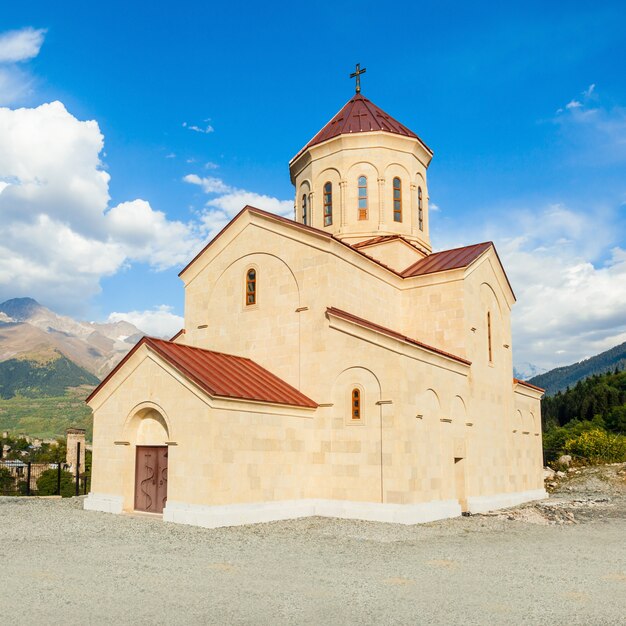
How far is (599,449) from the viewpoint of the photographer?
36750 mm

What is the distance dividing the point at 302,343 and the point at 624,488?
18.4 metres

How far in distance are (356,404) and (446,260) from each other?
7.85 meters

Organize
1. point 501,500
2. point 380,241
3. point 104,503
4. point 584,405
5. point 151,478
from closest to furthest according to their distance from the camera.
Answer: point 151,478 < point 104,503 < point 501,500 < point 380,241 < point 584,405

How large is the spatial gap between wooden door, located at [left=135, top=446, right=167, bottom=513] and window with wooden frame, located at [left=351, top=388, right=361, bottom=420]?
18.5 feet

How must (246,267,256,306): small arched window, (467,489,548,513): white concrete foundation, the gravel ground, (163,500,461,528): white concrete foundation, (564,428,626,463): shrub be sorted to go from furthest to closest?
1. (564,428,626,463): shrub
2. (246,267,256,306): small arched window
3. (467,489,548,513): white concrete foundation
4. (163,500,461,528): white concrete foundation
5. the gravel ground

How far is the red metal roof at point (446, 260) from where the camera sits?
22.9 meters

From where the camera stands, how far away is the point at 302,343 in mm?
Answer: 20047

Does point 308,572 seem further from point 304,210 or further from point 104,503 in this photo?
point 304,210

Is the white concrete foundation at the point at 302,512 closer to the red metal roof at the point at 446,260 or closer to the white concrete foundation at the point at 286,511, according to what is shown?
the white concrete foundation at the point at 286,511

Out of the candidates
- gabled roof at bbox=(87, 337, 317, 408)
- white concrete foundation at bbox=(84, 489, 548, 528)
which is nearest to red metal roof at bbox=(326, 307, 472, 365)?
gabled roof at bbox=(87, 337, 317, 408)

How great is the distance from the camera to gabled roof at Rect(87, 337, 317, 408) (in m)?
17.0

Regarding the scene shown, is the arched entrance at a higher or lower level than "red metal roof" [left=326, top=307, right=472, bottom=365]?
lower

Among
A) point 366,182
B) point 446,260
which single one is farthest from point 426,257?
point 366,182

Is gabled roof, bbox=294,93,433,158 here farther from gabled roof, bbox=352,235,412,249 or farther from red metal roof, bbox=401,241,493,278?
red metal roof, bbox=401,241,493,278
